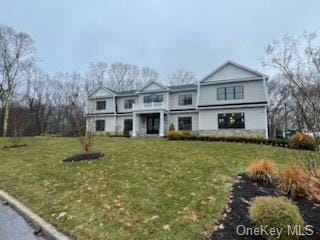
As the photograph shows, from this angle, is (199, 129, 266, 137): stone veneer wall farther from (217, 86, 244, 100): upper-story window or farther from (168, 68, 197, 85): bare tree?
(168, 68, 197, 85): bare tree

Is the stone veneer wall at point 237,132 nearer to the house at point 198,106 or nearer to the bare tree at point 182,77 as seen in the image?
the house at point 198,106

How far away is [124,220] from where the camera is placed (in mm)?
4613

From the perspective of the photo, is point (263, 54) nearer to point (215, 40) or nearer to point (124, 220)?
point (215, 40)

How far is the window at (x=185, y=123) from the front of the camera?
2709 centimetres

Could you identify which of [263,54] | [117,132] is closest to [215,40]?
[263,54]

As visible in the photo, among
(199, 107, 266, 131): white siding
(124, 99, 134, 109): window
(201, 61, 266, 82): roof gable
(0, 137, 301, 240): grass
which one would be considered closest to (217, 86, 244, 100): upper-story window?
(201, 61, 266, 82): roof gable

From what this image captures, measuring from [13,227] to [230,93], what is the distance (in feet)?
74.4

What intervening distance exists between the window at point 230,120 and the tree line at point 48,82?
2020 cm

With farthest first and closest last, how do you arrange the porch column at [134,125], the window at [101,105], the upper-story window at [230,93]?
the window at [101,105], the porch column at [134,125], the upper-story window at [230,93]

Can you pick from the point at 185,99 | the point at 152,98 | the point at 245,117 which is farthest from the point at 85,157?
the point at 152,98

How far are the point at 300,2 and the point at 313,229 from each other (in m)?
13.5

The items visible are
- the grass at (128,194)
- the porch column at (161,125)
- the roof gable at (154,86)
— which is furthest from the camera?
the roof gable at (154,86)

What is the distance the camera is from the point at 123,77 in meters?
46.9

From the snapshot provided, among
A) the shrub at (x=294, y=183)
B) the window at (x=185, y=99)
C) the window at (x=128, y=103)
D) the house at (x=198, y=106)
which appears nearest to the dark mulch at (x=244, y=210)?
the shrub at (x=294, y=183)
